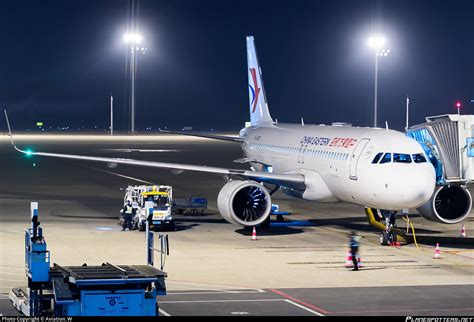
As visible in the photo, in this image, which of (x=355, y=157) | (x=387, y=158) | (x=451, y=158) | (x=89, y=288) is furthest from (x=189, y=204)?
(x=89, y=288)

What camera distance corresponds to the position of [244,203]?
40.8 metres

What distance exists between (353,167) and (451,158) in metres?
3.94

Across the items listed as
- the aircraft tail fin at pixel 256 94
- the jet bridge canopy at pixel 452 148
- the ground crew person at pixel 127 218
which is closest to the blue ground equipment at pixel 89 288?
the ground crew person at pixel 127 218

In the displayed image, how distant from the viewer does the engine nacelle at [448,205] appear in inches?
1540

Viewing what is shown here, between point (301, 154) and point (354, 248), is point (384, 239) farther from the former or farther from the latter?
point (301, 154)

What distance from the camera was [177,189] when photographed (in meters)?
64.0

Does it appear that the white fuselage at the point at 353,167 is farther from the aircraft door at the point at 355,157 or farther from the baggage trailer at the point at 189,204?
the baggage trailer at the point at 189,204

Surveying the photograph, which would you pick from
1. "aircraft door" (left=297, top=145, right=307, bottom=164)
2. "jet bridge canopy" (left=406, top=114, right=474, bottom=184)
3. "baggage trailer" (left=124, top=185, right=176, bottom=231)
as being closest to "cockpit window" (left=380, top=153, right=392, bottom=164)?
"jet bridge canopy" (left=406, top=114, right=474, bottom=184)

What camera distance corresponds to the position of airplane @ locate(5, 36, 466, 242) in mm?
35812

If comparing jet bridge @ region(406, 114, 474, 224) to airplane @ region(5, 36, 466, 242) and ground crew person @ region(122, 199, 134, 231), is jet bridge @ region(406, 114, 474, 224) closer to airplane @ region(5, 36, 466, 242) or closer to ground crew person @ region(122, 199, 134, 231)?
airplane @ region(5, 36, 466, 242)

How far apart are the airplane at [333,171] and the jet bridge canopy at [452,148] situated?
1.30 meters

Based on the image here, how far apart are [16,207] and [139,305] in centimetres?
3080

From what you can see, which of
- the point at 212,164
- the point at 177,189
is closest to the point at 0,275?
the point at 177,189

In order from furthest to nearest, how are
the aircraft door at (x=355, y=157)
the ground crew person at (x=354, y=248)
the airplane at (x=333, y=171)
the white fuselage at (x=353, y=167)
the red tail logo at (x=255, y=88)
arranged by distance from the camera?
the red tail logo at (x=255, y=88) → the aircraft door at (x=355, y=157) → the airplane at (x=333, y=171) → the white fuselage at (x=353, y=167) → the ground crew person at (x=354, y=248)
